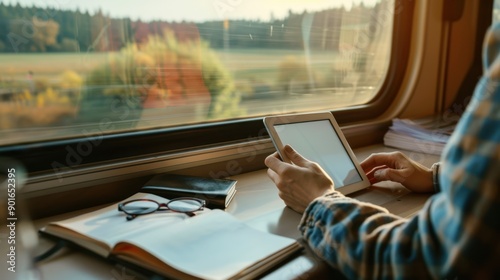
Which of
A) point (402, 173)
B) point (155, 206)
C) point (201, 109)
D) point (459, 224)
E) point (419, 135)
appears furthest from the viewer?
point (419, 135)

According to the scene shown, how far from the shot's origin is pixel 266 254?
26.2 inches

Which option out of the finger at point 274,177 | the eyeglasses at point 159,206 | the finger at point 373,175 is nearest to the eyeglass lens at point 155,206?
the eyeglasses at point 159,206

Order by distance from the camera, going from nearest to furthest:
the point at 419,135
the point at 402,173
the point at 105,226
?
the point at 105,226, the point at 402,173, the point at 419,135

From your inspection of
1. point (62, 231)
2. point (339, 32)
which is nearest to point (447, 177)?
point (62, 231)

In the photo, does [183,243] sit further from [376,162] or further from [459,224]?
[376,162]

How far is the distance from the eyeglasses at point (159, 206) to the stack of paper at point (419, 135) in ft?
3.27

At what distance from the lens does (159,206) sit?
2.84 feet

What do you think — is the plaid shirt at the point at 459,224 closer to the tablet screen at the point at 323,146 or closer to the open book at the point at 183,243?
the open book at the point at 183,243

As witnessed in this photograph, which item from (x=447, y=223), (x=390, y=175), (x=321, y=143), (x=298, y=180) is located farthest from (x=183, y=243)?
(x=390, y=175)

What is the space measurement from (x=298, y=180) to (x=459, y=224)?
42 centimetres

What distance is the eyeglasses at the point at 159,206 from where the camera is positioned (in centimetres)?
84

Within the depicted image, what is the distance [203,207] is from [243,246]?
213 mm

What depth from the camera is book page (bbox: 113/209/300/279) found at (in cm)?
61

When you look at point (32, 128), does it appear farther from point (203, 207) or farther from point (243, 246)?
point (243, 246)
